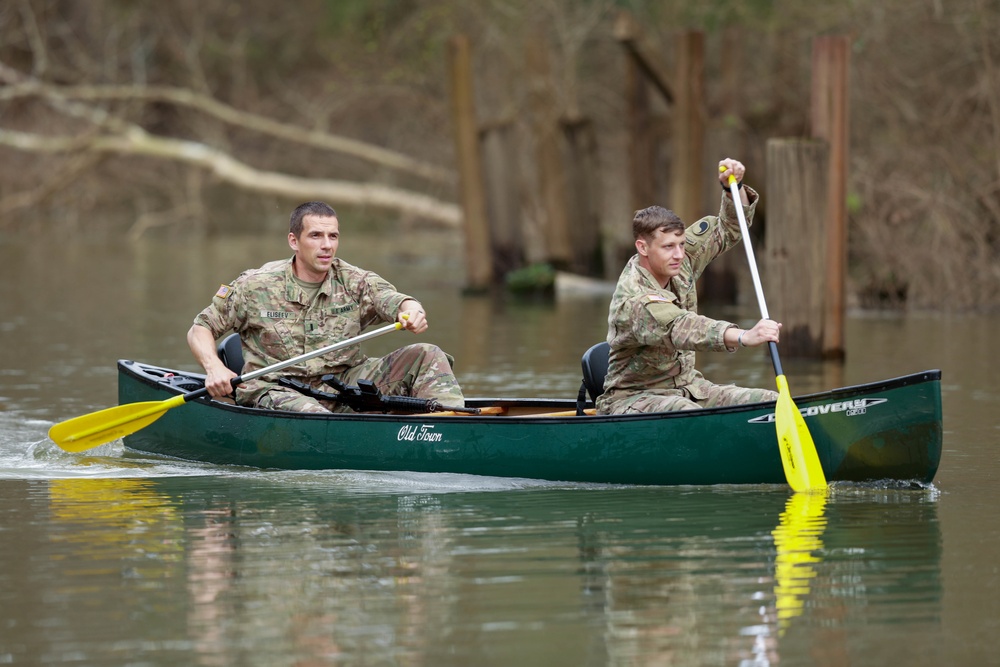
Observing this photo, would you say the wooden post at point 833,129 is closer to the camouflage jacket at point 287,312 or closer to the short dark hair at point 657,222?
the camouflage jacket at point 287,312

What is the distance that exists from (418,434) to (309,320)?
102 centimetres

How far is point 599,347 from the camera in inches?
329

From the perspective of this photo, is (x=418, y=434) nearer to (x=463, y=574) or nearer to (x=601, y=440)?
(x=601, y=440)

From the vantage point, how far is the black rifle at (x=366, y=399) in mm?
8805

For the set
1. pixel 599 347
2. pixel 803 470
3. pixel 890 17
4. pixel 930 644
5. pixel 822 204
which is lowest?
pixel 930 644

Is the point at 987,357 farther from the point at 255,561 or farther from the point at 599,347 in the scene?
the point at 255,561

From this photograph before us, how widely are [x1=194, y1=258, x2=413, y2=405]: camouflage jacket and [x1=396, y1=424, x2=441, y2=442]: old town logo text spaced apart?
728 mm

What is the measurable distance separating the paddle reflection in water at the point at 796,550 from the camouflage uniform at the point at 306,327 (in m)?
2.16

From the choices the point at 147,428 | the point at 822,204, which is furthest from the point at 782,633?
the point at 822,204

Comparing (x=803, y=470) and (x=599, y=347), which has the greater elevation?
(x=599, y=347)

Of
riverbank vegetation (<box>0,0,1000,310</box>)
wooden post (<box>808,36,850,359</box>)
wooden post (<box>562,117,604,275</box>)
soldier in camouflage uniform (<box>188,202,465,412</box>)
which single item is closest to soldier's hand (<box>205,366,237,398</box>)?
soldier in camouflage uniform (<box>188,202,465,412</box>)

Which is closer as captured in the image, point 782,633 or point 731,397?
point 782,633

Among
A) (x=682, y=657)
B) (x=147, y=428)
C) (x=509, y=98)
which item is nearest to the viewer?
(x=682, y=657)

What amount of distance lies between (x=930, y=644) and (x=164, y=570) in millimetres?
2943
